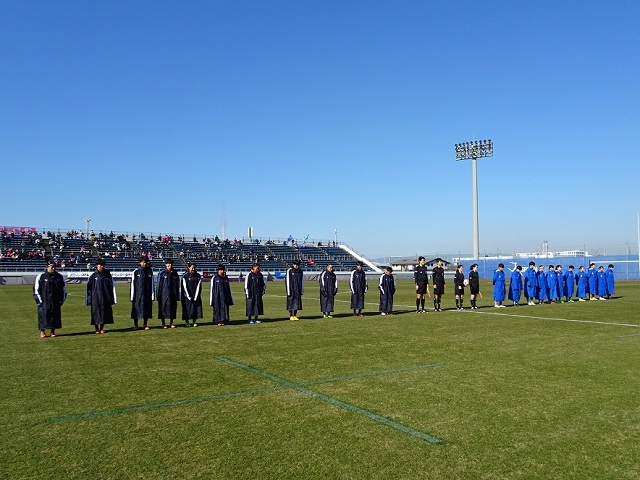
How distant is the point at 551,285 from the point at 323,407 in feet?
64.0

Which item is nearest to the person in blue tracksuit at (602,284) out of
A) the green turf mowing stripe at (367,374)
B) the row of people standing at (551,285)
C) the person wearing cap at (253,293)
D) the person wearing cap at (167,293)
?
the row of people standing at (551,285)

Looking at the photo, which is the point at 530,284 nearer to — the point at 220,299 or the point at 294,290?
the point at 294,290

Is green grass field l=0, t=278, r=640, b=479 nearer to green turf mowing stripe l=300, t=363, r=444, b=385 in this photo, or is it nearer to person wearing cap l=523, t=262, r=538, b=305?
green turf mowing stripe l=300, t=363, r=444, b=385

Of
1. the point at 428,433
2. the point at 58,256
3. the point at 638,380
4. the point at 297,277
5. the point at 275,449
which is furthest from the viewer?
the point at 58,256

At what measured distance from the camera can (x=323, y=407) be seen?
18.9ft

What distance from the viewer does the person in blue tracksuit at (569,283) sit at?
23250mm

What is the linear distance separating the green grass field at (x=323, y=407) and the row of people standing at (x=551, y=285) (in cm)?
980

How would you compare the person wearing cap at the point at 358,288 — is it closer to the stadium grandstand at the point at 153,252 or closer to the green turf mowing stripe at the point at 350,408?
the green turf mowing stripe at the point at 350,408

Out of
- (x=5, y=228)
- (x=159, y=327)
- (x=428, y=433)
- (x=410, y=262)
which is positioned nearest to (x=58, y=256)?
(x=5, y=228)

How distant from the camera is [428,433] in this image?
4.85m

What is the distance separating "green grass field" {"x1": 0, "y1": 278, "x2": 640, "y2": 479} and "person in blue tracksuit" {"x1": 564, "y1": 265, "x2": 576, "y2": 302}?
1302cm

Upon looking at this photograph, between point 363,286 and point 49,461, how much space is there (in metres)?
13.5

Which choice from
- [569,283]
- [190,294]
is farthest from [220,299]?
[569,283]

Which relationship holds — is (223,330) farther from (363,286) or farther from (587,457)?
(587,457)
